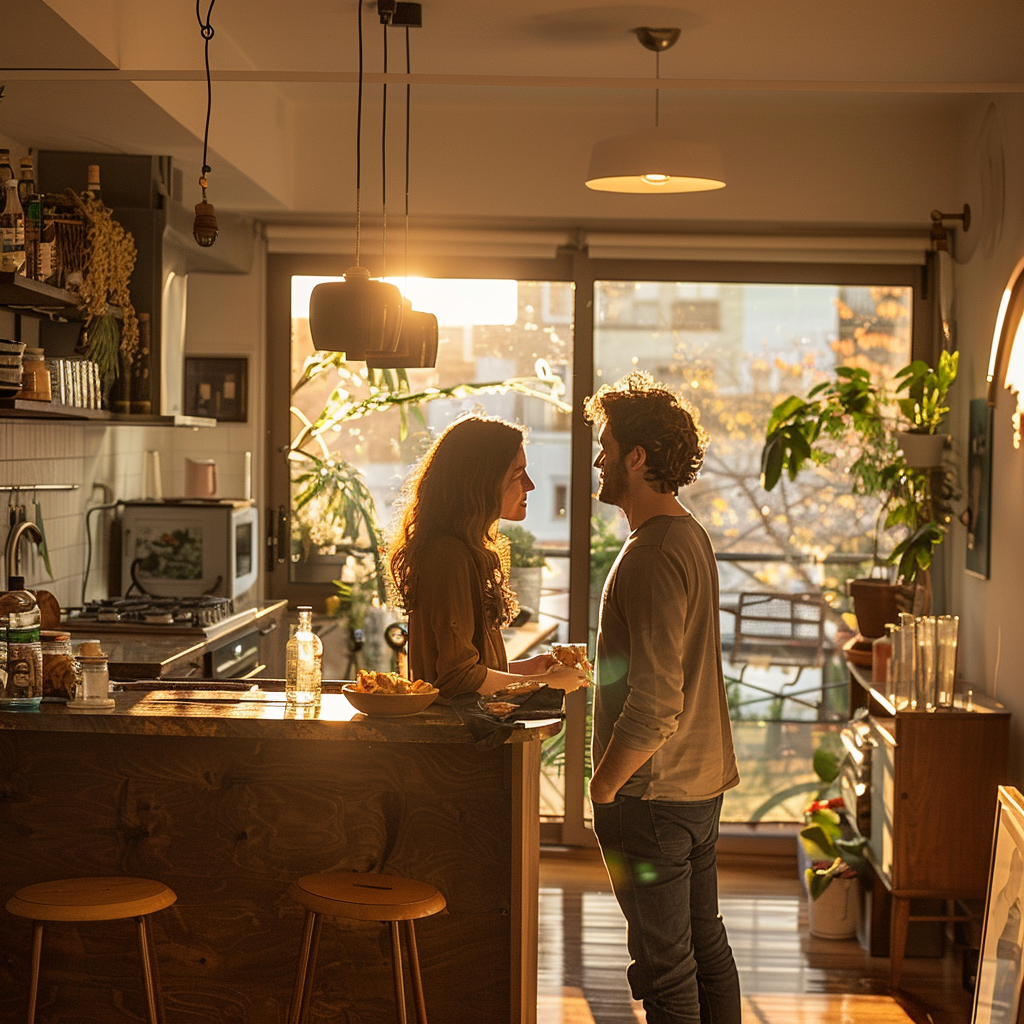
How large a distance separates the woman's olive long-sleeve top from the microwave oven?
2029 millimetres

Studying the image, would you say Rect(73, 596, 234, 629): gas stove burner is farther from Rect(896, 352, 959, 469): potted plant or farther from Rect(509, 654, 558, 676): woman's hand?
Rect(896, 352, 959, 469): potted plant

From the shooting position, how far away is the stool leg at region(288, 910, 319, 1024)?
8.27 ft

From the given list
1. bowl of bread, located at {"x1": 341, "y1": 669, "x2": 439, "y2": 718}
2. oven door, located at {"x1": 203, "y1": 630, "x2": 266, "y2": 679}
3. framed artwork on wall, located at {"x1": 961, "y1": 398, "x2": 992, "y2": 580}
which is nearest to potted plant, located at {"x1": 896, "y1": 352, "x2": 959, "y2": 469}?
framed artwork on wall, located at {"x1": 961, "y1": 398, "x2": 992, "y2": 580}

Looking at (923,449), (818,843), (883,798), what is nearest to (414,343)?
(923,449)

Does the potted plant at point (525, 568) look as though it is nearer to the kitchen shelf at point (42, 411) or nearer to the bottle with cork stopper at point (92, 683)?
the kitchen shelf at point (42, 411)

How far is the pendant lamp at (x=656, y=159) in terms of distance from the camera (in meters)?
3.79

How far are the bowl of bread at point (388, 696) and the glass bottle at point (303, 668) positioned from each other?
152 mm

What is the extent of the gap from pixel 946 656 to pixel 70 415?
2.68 metres

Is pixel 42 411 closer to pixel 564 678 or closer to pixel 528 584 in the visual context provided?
pixel 564 678

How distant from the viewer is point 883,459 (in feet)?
16.3

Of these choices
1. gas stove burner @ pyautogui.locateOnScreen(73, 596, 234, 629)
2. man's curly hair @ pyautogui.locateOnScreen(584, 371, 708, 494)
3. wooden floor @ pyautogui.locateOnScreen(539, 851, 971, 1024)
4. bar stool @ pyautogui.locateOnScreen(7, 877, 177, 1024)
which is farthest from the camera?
gas stove burner @ pyautogui.locateOnScreen(73, 596, 234, 629)

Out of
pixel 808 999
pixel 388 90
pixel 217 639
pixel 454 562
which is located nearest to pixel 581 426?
pixel 388 90

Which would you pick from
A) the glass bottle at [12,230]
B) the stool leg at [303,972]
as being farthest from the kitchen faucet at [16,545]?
the stool leg at [303,972]

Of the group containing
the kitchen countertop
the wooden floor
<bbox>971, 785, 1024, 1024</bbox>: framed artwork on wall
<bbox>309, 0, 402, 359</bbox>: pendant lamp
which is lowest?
the wooden floor
